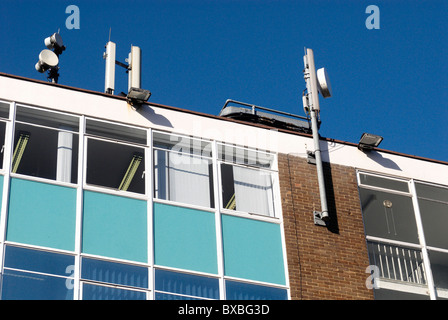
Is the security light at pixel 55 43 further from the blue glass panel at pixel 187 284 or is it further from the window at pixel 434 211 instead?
the window at pixel 434 211

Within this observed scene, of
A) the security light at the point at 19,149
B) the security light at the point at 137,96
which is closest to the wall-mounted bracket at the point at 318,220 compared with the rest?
the security light at the point at 137,96

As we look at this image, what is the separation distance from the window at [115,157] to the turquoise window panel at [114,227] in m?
1.06

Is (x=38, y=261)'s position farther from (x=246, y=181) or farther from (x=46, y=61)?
(x=46, y=61)

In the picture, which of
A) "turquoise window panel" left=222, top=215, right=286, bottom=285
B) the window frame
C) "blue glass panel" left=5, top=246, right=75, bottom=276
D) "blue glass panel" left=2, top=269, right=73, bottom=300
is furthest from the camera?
"turquoise window panel" left=222, top=215, right=286, bottom=285

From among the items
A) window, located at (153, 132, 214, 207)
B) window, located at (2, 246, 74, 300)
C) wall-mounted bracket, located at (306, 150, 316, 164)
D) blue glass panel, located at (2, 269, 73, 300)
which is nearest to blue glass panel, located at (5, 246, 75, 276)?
window, located at (2, 246, 74, 300)

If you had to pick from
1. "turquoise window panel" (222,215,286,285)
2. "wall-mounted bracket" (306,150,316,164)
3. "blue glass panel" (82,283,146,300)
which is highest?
"wall-mounted bracket" (306,150,316,164)

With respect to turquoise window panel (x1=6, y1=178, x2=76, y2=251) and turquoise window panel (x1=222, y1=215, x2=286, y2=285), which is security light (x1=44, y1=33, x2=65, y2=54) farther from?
turquoise window panel (x1=222, y1=215, x2=286, y2=285)

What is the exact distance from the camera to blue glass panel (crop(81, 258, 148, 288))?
16734 millimetres

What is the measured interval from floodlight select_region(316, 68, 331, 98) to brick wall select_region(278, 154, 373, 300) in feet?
5.94

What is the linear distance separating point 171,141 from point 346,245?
4052 millimetres

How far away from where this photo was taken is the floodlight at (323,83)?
2117 centimetres

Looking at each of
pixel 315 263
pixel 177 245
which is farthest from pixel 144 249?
pixel 315 263
